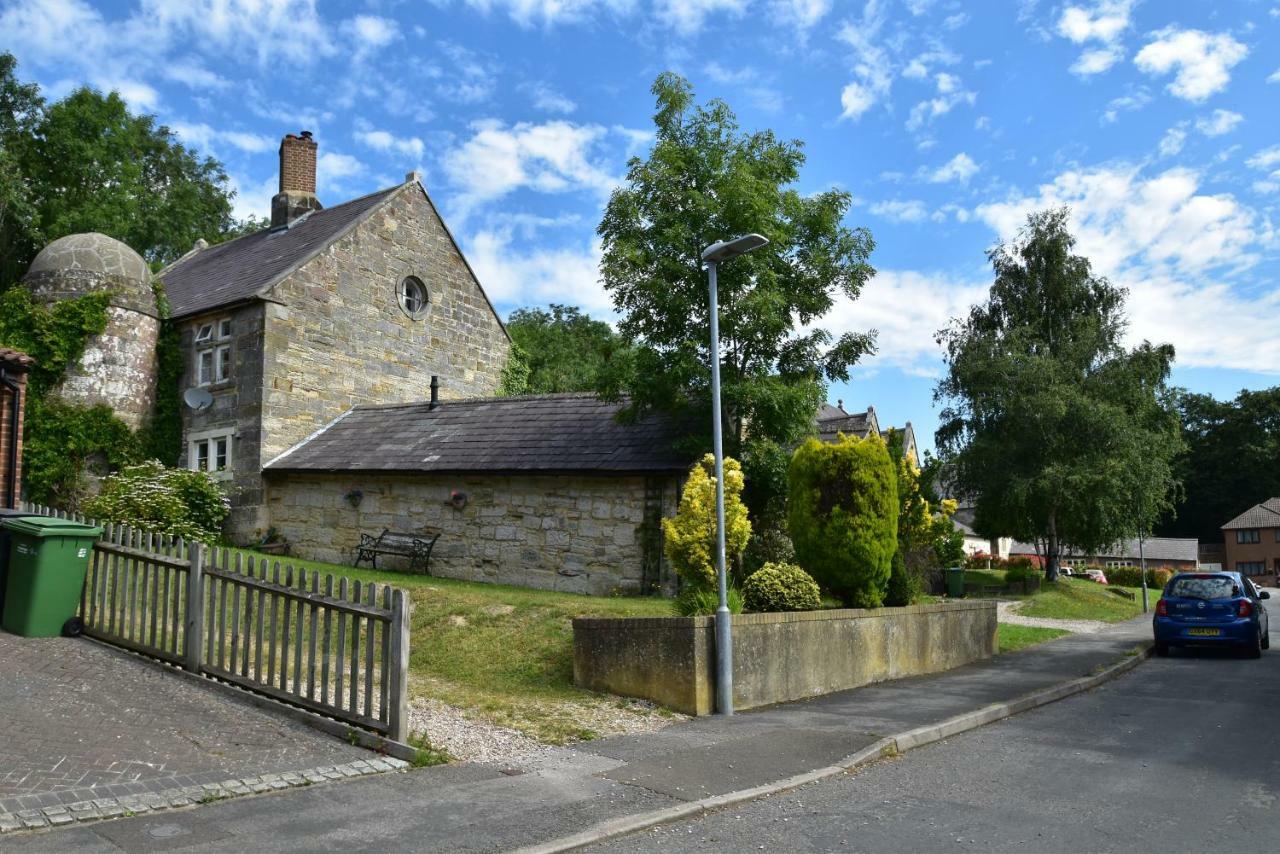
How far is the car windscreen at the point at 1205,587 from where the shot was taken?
17.6 meters

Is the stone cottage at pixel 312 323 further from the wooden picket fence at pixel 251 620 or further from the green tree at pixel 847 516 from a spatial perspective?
the green tree at pixel 847 516

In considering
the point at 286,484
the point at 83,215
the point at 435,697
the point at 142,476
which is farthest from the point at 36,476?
the point at 83,215

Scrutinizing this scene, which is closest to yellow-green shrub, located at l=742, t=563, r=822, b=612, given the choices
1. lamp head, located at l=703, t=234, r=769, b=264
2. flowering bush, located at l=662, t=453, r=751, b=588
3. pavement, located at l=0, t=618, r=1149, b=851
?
flowering bush, located at l=662, t=453, r=751, b=588

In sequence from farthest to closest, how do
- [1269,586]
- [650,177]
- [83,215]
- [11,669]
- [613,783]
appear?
[1269,586], [83,215], [650,177], [11,669], [613,783]

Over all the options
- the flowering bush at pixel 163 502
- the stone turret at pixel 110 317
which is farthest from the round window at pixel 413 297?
the flowering bush at pixel 163 502

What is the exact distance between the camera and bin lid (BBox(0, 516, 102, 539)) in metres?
9.72

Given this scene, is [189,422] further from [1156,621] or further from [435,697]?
[1156,621]

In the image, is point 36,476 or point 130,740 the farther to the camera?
point 36,476

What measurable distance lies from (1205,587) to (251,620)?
697 inches

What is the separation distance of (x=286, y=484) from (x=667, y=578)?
1068 centimetres

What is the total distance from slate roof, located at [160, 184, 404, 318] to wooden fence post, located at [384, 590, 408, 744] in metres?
17.1

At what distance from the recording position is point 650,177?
16766mm

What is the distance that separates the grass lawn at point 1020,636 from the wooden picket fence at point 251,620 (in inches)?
519

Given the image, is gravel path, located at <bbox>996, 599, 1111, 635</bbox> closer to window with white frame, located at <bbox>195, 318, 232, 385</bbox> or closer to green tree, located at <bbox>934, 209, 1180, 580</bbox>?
green tree, located at <bbox>934, 209, 1180, 580</bbox>
